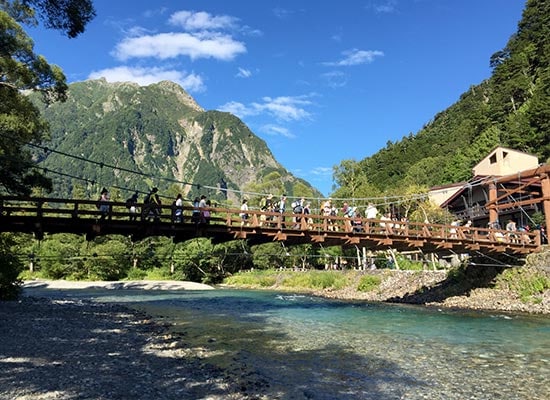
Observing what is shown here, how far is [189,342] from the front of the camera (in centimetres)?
1239

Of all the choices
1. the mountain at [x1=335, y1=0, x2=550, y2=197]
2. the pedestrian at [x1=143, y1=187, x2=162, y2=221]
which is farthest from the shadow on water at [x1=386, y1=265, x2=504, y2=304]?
the mountain at [x1=335, y1=0, x2=550, y2=197]

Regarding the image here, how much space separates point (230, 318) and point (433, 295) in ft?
44.2

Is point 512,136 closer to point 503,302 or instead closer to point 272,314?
point 503,302

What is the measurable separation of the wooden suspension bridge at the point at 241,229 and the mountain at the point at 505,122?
88.2 feet

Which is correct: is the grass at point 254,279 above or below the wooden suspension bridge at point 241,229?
below

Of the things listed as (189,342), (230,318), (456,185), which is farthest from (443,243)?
(456,185)

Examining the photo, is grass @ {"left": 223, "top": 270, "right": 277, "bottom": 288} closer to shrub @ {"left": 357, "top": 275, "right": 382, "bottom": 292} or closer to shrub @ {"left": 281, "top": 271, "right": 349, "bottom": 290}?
shrub @ {"left": 281, "top": 271, "right": 349, "bottom": 290}

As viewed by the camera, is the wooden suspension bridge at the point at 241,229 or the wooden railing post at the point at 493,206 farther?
the wooden railing post at the point at 493,206

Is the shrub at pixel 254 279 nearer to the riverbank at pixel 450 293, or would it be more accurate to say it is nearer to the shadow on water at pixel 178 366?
the riverbank at pixel 450 293

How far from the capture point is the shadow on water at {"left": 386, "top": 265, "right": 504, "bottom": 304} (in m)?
24.6

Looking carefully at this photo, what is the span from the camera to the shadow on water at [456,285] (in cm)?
2459

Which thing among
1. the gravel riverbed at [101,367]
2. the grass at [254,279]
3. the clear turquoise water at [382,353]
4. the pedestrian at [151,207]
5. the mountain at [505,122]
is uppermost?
the mountain at [505,122]

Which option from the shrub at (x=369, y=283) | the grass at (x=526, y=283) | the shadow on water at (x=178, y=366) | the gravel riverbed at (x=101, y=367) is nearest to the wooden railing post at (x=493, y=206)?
the grass at (x=526, y=283)

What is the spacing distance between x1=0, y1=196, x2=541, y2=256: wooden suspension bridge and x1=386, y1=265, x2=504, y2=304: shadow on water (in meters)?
1.51
